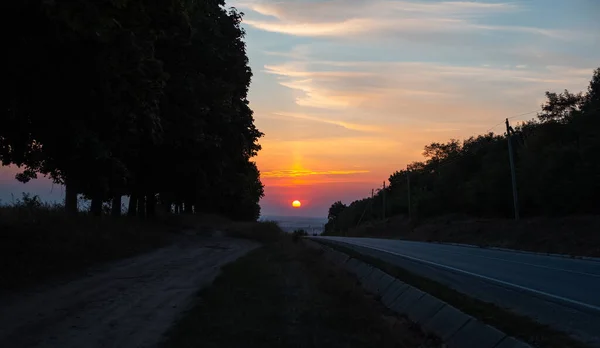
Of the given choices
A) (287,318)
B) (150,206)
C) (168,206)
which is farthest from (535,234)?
(287,318)

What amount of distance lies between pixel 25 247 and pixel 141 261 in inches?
164

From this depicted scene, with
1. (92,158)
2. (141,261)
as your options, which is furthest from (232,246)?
(92,158)

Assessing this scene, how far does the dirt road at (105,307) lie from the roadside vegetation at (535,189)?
22998mm

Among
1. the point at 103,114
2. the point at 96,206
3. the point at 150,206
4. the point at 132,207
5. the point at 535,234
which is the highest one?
the point at 103,114

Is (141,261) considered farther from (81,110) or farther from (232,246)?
(232,246)

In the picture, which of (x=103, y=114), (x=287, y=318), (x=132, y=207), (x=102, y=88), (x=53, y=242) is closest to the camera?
(x=287, y=318)

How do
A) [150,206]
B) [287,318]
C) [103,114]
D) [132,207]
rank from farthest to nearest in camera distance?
[150,206]
[132,207]
[103,114]
[287,318]

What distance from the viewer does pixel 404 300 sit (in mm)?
11500

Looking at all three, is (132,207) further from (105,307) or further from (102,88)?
(105,307)

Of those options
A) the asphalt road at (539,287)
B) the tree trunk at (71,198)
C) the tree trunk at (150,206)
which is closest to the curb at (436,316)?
the asphalt road at (539,287)

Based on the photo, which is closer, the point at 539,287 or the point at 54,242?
the point at 539,287

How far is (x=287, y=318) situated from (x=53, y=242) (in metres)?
9.58

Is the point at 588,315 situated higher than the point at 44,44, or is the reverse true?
the point at 44,44

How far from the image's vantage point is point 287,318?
9.63m
